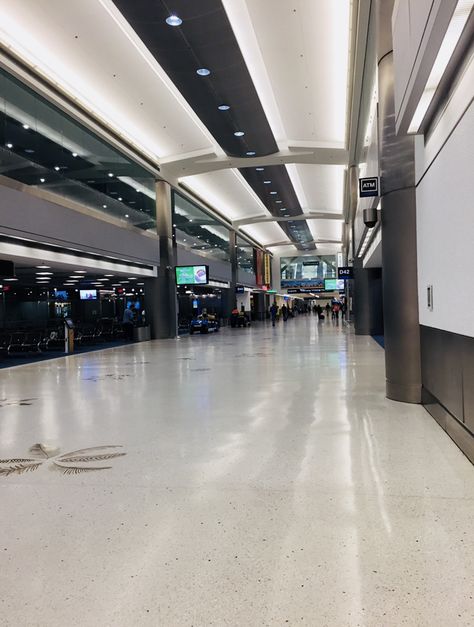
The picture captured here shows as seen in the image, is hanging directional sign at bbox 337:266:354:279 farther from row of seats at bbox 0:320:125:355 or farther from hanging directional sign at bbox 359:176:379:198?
hanging directional sign at bbox 359:176:379:198

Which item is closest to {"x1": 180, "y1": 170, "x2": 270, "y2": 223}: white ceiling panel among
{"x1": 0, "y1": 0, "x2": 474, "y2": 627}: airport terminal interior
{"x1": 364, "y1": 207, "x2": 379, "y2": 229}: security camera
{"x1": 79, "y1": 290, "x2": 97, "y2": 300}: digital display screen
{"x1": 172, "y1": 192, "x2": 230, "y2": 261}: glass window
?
{"x1": 172, "y1": 192, "x2": 230, "y2": 261}: glass window

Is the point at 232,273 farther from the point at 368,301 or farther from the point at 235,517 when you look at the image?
the point at 235,517

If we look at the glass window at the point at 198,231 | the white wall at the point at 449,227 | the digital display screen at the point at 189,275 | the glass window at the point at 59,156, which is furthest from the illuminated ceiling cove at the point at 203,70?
the white wall at the point at 449,227

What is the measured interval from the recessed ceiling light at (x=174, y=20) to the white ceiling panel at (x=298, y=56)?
4.19 ft

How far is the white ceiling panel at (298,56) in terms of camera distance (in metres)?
11.4

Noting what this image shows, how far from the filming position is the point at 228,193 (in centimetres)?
3053

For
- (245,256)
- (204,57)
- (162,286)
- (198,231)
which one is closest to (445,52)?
(204,57)

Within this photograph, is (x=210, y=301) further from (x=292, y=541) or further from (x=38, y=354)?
(x=292, y=541)

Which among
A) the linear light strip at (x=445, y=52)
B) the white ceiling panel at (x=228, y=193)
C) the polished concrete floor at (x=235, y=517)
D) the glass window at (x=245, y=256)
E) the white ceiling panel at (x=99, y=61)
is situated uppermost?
the white ceiling panel at (x=228, y=193)

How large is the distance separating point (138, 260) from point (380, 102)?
47.7ft

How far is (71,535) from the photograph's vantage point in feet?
10.0

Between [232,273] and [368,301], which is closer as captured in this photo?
[368,301]

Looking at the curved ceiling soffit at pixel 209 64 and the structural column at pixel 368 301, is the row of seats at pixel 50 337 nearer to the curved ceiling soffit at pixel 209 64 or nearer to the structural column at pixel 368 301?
the curved ceiling soffit at pixel 209 64

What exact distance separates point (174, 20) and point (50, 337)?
44.5 ft
